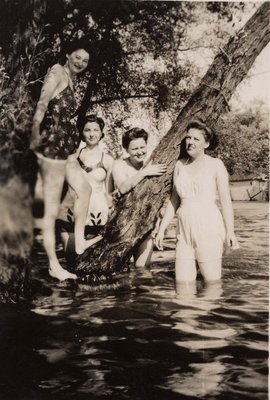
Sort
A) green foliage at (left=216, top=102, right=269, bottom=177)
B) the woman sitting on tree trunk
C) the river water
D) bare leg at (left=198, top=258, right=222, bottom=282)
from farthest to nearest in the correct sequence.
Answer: the woman sitting on tree trunk → bare leg at (left=198, top=258, right=222, bottom=282) → green foliage at (left=216, top=102, right=269, bottom=177) → the river water

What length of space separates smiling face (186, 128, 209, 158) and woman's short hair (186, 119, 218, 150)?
0.03 ft

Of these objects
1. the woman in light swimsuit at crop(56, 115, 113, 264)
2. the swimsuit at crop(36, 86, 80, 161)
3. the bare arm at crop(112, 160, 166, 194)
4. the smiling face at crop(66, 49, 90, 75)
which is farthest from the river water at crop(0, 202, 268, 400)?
the smiling face at crop(66, 49, 90, 75)

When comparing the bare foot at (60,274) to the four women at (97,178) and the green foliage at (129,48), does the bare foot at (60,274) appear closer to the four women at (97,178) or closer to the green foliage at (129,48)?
the four women at (97,178)

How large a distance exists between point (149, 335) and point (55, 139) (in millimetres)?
795

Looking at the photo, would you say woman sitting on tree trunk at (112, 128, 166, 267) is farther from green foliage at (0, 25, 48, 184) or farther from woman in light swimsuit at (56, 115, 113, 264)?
green foliage at (0, 25, 48, 184)

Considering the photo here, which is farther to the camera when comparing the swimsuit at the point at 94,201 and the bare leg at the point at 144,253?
the bare leg at the point at 144,253

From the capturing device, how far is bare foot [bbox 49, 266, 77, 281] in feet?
6.18

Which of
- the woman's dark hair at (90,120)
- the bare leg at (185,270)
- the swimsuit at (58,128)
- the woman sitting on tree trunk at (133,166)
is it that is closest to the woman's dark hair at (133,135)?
the woman sitting on tree trunk at (133,166)

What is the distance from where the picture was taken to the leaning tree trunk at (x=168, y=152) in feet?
6.13

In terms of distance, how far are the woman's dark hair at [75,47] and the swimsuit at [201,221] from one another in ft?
2.14

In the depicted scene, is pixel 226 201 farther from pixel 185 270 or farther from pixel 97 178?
pixel 97 178

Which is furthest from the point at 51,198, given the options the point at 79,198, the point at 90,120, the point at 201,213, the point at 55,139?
the point at 201,213

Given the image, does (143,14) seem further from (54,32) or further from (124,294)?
(124,294)

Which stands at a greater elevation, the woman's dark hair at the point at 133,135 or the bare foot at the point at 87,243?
the woman's dark hair at the point at 133,135
